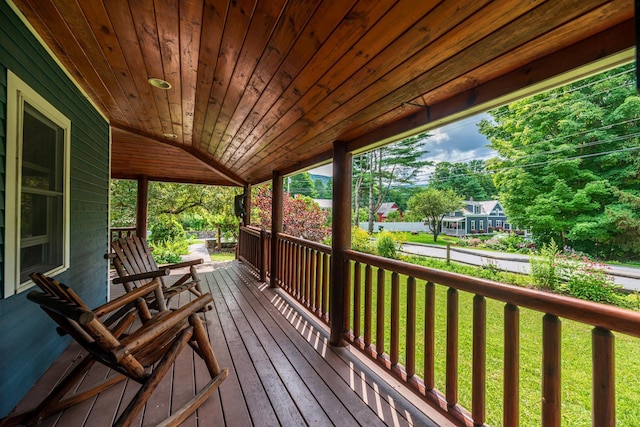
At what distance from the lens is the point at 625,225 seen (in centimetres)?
412

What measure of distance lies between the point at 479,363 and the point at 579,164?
20.3 ft

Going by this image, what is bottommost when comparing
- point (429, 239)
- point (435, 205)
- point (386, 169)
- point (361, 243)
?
point (429, 239)

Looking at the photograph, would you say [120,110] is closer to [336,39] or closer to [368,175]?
[336,39]

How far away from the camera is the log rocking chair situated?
120 cm

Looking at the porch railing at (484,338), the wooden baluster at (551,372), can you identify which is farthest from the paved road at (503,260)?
the wooden baluster at (551,372)

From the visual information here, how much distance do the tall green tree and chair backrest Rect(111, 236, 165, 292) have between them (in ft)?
17.9

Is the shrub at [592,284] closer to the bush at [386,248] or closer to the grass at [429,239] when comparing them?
the bush at [386,248]

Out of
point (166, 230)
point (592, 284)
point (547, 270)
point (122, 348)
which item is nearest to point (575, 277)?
point (592, 284)

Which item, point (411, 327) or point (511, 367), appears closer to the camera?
point (511, 367)

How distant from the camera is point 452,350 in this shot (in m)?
1.57

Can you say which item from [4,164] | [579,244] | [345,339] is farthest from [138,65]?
[579,244]

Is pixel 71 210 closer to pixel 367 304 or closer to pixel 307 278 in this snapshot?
pixel 307 278

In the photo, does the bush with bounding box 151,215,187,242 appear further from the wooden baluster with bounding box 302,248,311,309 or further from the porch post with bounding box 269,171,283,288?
the wooden baluster with bounding box 302,248,311,309

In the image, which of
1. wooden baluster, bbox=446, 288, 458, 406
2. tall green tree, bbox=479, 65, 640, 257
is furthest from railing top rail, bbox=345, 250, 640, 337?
tall green tree, bbox=479, 65, 640, 257
